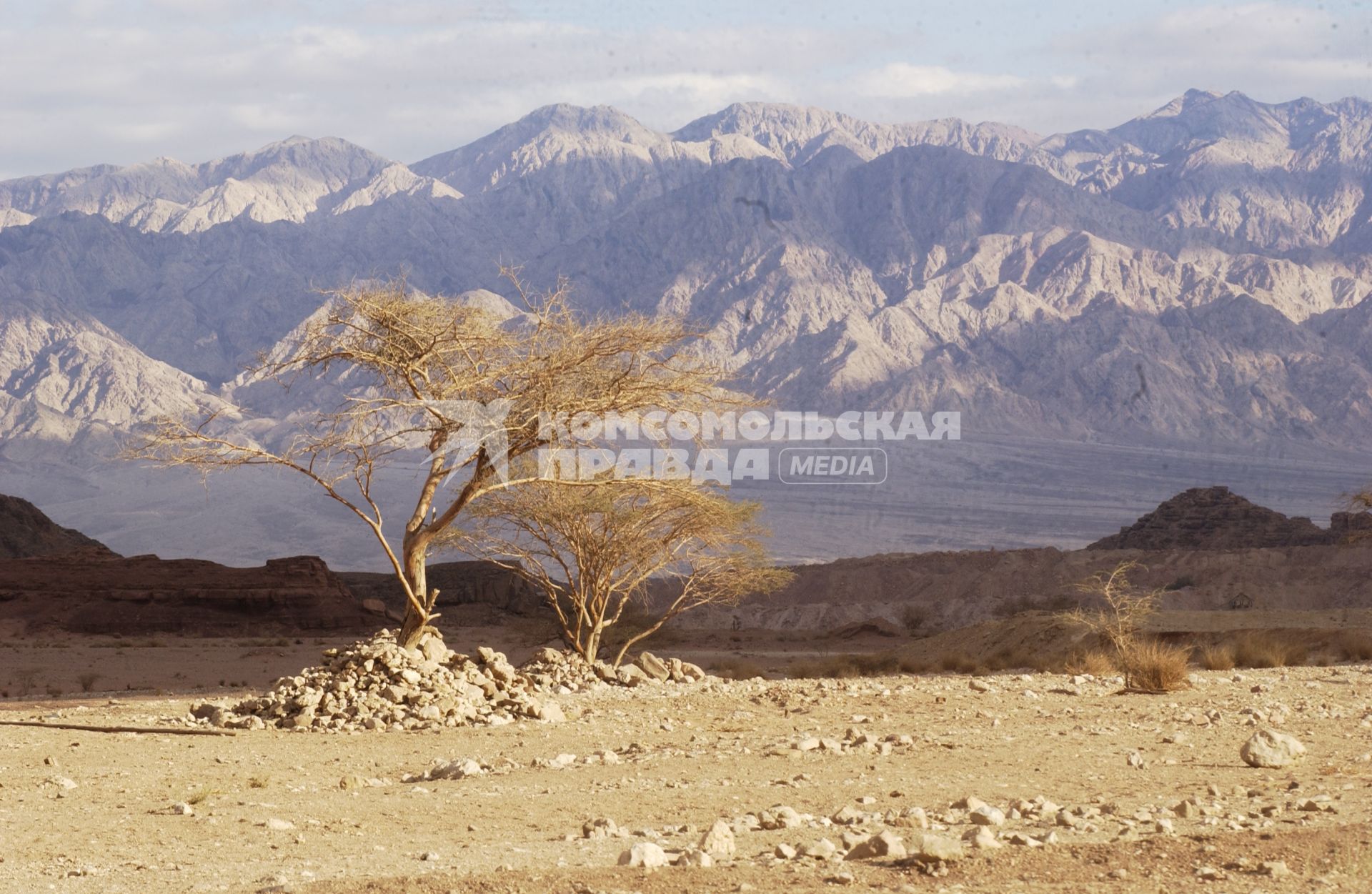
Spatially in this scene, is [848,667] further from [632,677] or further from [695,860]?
[695,860]

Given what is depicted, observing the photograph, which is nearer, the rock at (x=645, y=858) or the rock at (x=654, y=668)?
the rock at (x=645, y=858)

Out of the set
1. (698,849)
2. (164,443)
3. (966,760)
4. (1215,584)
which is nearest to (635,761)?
(966,760)

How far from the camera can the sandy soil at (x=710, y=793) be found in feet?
24.2

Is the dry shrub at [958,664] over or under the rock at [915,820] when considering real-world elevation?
under

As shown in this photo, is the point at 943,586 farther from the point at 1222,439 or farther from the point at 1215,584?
the point at 1222,439

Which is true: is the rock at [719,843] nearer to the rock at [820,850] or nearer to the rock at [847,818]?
the rock at [820,850]

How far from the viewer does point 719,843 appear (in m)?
7.86

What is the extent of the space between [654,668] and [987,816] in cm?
1268

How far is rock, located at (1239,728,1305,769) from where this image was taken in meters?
10.6

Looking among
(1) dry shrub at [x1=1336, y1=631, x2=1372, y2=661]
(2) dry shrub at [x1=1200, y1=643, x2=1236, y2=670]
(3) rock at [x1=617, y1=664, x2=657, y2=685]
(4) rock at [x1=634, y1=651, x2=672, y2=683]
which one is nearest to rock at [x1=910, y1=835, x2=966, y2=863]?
(3) rock at [x1=617, y1=664, x2=657, y2=685]

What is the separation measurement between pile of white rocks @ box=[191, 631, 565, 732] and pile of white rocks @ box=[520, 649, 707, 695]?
2.02 metres

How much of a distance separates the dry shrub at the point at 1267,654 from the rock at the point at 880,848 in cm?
1561

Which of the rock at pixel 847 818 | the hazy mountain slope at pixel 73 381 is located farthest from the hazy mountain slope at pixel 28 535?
the hazy mountain slope at pixel 73 381

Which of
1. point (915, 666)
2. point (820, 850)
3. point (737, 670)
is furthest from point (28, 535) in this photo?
point (820, 850)
